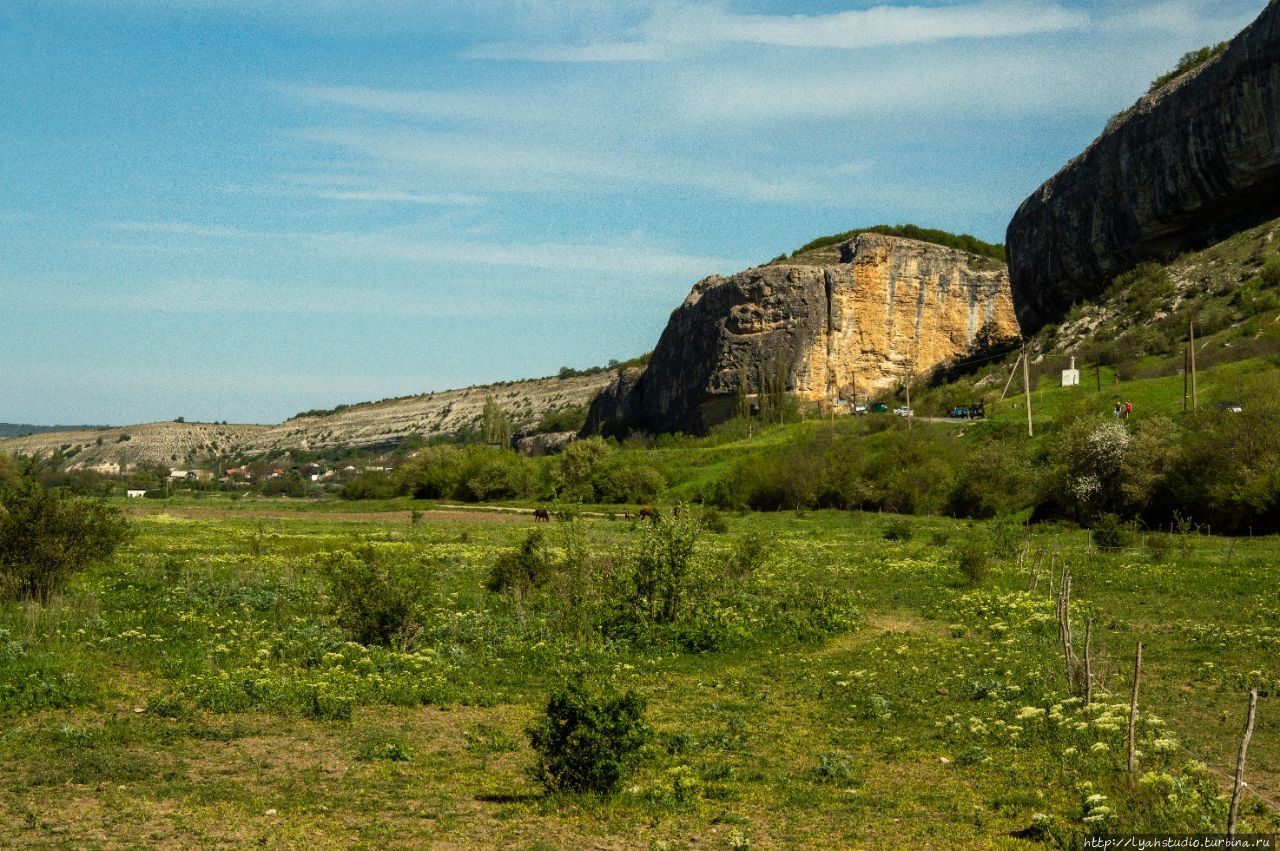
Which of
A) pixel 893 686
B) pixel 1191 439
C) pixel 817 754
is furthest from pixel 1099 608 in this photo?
pixel 1191 439

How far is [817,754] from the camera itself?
11742 millimetres

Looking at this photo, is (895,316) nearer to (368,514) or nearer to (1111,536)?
(368,514)

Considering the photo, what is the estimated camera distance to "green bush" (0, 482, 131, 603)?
67.4 feet

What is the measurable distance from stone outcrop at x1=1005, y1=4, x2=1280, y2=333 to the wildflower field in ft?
181

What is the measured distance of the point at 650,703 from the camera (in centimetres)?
1430

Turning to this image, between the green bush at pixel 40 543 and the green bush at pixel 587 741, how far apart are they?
13.7 meters

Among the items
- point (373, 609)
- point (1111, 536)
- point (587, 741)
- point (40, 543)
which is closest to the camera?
point (587, 741)

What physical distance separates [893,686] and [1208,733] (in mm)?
3847

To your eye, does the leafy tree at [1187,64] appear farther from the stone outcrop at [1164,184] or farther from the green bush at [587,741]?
the green bush at [587,741]

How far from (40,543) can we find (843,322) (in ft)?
285

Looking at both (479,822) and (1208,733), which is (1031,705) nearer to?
(1208,733)

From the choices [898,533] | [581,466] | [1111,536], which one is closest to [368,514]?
[581,466]

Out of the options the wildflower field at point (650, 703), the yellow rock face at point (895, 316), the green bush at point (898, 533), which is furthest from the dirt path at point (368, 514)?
the yellow rock face at point (895, 316)

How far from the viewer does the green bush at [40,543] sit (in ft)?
67.4
